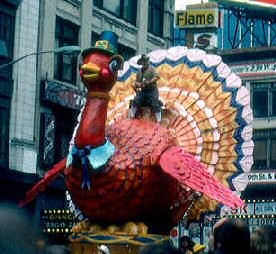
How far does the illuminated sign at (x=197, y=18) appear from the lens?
1845 inches

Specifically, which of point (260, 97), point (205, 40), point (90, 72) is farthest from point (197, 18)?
point (90, 72)

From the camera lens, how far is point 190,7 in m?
47.9

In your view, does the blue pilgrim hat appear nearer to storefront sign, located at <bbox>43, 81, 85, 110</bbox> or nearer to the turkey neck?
the turkey neck

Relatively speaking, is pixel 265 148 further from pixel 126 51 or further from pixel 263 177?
pixel 126 51

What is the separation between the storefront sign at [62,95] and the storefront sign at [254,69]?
560 inches

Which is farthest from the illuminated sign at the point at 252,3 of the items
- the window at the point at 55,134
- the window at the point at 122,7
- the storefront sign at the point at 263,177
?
the window at the point at 55,134

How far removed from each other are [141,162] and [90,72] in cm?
143

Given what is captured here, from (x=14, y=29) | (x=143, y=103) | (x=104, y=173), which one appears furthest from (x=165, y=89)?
(x=14, y=29)

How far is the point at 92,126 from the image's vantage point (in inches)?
451

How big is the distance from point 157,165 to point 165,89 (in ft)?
9.20

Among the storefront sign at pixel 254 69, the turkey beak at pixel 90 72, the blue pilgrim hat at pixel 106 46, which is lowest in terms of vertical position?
the turkey beak at pixel 90 72

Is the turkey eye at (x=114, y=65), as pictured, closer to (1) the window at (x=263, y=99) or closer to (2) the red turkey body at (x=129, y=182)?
(2) the red turkey body at (x=129, y=182)

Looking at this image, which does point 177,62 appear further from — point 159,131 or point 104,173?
point 104,173

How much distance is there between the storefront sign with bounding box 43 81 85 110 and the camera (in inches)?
1099
